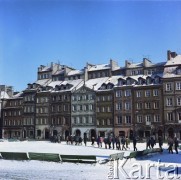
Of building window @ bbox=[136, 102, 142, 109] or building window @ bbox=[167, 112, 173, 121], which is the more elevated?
building window @ bbox=[136, 102, 142, 109]

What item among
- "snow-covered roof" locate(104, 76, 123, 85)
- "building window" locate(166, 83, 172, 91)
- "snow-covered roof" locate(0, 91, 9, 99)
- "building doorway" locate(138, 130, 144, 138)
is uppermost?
"snow-covered roof" locate(104, 76, 123, 85)

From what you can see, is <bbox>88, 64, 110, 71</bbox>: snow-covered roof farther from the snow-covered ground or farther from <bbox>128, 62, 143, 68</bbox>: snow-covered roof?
the snow-covered ground

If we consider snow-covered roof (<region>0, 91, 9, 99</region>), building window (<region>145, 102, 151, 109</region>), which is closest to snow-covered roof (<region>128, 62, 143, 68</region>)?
building window (<region>145, 102, 151, 109</region>)

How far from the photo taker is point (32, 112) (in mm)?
80938

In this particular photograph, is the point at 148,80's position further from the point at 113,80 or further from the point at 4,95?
the point at 4,95

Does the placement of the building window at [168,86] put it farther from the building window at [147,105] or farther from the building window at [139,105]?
the building window at [139,105]

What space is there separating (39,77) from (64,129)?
711 inches

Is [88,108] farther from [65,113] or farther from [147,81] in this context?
[147,81]

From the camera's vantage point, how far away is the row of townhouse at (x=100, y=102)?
63.3 m

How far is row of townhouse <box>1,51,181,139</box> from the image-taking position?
208 feet

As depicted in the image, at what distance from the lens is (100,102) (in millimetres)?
71188

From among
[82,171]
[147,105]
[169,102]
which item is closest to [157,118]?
[147,105]

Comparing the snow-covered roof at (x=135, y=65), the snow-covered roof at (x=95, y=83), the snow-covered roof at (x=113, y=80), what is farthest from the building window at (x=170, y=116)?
the snow-covered roof at (x=95, y=83)

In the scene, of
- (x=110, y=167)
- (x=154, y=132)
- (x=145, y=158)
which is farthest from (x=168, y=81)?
(x=110, y=167)
